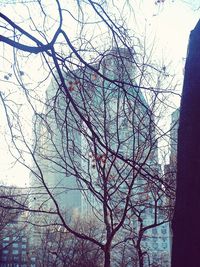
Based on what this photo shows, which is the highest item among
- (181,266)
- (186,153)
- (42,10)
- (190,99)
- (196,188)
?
(42,10)

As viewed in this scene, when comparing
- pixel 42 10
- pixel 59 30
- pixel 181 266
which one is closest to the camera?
pixel 181 266

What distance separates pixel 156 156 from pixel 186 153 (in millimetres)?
4597

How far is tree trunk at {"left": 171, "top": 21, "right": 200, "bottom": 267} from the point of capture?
144 centimetres

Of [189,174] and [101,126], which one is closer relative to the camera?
[189,174]

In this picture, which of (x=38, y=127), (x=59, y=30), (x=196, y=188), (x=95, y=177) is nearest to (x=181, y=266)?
(x=196, y=188)

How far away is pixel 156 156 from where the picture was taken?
20.0 feet

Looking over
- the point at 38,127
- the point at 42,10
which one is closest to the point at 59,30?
the point at 42,10

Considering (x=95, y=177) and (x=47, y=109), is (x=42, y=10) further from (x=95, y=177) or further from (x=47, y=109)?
(x=95, y=177)

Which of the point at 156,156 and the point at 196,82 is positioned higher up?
the point at 156,156

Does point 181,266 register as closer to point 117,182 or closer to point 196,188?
point 196,188

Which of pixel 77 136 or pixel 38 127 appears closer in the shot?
pixel 38 127

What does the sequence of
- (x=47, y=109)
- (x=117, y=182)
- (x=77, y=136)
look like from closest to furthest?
1. (x=47, y=109)
2. (x=77, y=136)
3. (x=117, y=182)

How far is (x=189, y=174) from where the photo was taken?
1505 millimetres

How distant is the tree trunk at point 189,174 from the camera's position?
1436 millimetres
